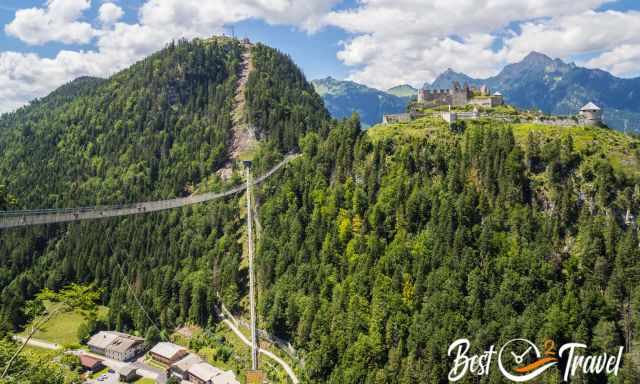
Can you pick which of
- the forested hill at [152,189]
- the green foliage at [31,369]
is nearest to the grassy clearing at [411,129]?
the forested hill at [152,189]

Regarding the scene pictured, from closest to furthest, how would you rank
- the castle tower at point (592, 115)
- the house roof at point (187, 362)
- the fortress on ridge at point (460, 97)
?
the house roof at point (187, 362) < the castle tower at point (592, 115) < the fortress on ridge at point (460, 97)

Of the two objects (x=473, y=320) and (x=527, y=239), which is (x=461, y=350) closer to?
(x=473, y=320)

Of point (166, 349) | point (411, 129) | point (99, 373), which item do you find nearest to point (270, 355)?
point (166, 349)

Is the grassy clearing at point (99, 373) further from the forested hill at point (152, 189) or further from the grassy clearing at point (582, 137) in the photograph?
Result: the grassy clearing at point (582, 137)

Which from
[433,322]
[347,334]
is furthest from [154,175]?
[433,322]
